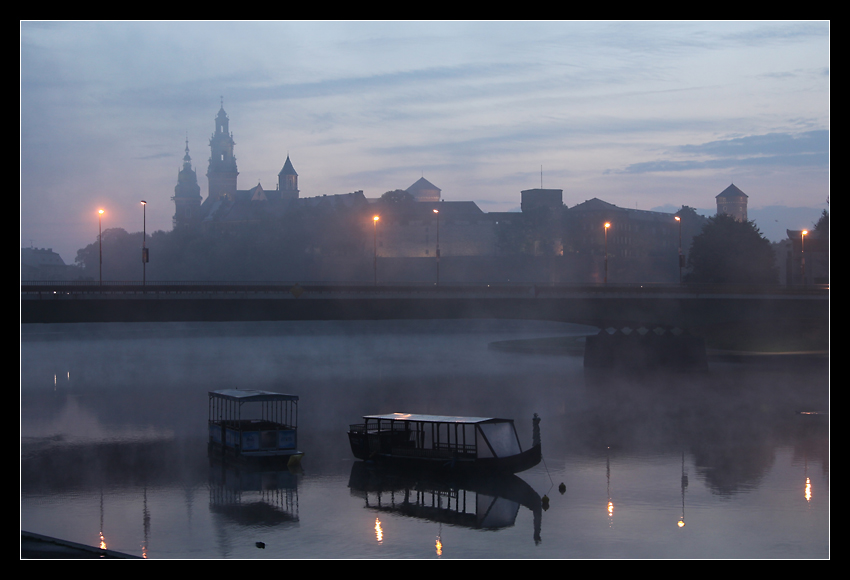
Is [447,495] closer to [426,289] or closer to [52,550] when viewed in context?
[52,550]

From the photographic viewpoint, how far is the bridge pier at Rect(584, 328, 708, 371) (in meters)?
64.4

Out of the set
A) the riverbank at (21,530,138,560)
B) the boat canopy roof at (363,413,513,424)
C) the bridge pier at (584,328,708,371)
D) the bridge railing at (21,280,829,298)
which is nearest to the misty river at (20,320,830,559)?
the bridge pier at (584,328,708,371)

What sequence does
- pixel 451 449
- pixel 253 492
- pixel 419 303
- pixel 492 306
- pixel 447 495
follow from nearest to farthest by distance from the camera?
1. pixel 447 495
2. pixel 253 492
3. pixel 451 449
4. pixel 419 303
5. pixel 492 306

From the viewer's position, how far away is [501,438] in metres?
30.4

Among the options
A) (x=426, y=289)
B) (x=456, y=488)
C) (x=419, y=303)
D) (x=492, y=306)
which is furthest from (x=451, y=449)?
(x=492, y=306)

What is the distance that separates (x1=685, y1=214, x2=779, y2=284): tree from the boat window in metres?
72.2

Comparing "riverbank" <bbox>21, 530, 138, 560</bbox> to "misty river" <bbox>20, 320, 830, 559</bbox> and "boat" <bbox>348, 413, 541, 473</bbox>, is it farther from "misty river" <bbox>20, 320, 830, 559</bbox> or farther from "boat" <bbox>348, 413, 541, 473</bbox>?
"boat" <bbox>348, 413, 541, 473</bbox>

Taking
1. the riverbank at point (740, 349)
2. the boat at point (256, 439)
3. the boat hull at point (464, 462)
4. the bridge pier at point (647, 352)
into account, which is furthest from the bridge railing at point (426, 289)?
the boat hull at point (464, 462)

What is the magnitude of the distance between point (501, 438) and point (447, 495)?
3778 mm

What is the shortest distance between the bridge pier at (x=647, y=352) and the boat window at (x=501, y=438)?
36.7m

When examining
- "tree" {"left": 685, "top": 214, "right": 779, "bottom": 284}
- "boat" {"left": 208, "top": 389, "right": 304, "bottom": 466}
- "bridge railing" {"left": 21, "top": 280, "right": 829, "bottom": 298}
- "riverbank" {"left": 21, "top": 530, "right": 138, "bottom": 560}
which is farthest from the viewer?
"tree" {"left": 685, "top": 214, "right": 779, "bottom": 284}

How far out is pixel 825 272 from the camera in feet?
319

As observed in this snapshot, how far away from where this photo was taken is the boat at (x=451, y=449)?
29.4 metres

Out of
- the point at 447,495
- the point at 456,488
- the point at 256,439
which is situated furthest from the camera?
the point at 256,439
